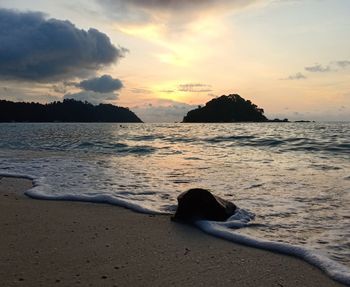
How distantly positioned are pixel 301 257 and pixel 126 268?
2.06m

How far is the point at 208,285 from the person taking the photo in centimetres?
379

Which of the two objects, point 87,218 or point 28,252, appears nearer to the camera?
point 28,252

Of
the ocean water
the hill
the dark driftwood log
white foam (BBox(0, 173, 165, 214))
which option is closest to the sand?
the dark driftwood log

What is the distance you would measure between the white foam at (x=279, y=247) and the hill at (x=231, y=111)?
144167 mm

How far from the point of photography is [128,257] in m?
4.52

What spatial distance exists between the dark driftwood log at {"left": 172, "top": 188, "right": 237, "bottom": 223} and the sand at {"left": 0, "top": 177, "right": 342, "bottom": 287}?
11.9 inches

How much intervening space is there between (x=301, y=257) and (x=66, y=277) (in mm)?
2668

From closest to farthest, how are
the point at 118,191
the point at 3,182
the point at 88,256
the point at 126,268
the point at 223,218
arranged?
the point at 126,268, the point at 88,256, the point at 223,218, the point at 118,191, the point at 3,182

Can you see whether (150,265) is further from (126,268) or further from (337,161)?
(337,161)

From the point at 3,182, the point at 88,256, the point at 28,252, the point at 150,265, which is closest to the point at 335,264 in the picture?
the point at 150,265

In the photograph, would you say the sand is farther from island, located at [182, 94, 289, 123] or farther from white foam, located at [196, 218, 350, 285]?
island, located at [182, 94, 289, 123]

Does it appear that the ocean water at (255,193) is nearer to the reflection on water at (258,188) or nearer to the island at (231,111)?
the reflection on water at (258,188)

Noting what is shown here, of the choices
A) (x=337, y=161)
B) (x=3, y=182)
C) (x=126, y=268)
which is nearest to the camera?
(x=126, y=268)

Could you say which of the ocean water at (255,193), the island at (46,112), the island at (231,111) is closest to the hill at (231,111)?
the island at (231,111)
